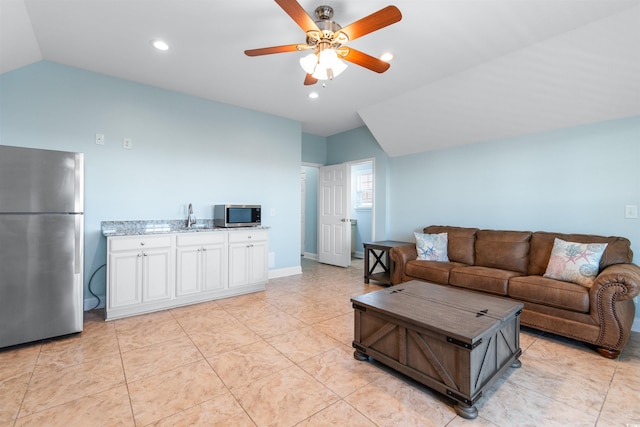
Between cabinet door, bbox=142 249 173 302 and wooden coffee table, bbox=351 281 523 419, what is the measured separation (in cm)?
226

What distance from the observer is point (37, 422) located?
1524 mm

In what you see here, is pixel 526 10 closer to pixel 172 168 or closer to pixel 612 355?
pixel 612 355

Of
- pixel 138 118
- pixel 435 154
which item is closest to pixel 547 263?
pixel 435 154

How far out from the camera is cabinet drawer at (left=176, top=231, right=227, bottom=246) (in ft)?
10.8

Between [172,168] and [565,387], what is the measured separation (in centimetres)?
440

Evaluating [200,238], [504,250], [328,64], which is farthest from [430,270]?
[200,238]

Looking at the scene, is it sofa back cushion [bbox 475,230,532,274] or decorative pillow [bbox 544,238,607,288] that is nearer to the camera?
decorative pillow [bbox 544,238,607,288]

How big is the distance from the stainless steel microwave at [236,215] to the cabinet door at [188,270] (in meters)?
0.60

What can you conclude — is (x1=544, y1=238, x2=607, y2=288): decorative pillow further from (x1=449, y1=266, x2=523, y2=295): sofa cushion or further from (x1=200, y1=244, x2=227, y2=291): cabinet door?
(x1=200, y1=244, x2=227, y2=291): cabinet door

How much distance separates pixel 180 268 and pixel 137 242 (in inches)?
21.4

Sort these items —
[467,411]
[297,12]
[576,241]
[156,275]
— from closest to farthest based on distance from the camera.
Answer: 1. [467,411]
2. [297,12]
3. [576,241]
4. [156,275]

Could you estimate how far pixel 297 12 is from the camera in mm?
1733

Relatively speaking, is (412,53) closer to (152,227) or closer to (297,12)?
(297,12)

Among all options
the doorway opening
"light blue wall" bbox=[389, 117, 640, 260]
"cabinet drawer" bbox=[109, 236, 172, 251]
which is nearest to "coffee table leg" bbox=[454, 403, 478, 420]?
"light blue wall" bbox=[389, 117, 640, 260]
